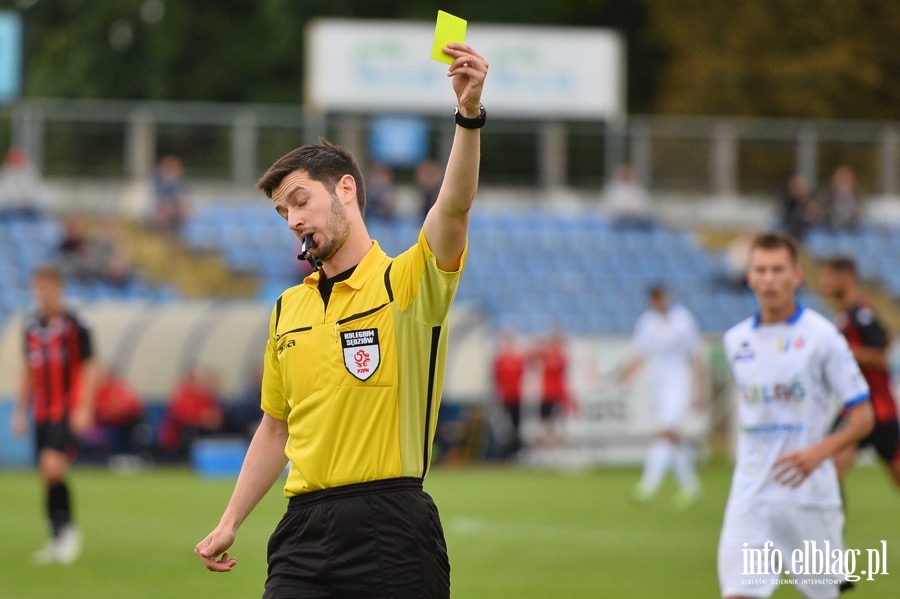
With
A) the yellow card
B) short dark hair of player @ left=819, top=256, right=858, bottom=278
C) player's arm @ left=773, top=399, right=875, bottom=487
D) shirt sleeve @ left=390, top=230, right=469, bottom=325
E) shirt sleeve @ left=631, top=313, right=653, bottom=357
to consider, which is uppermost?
the yellow card

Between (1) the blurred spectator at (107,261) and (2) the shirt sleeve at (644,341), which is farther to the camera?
(1) the blurred spectator at (107,261)

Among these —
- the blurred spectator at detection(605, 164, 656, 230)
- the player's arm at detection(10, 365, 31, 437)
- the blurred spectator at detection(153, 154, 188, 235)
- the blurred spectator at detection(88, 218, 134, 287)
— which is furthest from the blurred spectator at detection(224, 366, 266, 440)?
the player's arm at detection(10, 365, 31, 437)

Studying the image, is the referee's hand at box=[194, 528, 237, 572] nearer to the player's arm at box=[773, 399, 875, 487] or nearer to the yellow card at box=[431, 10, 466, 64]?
the yellow card at box=[431, 10, 466, 64]

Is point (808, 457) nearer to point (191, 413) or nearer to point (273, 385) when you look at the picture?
point (273, 385)

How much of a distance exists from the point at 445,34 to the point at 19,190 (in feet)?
89.0

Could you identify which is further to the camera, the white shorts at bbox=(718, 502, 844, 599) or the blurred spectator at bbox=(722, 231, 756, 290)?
the blurred spectator at bbox=(722, 231, 756, 290)

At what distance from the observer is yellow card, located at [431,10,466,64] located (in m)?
4.94

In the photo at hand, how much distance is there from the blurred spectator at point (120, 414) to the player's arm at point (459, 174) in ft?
69.8

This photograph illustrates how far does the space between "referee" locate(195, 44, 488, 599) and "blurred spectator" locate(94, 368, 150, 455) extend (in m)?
20.8

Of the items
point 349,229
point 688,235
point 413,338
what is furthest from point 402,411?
point 688,235

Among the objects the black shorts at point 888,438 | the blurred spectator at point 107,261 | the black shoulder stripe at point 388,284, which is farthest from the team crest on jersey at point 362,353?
the blurred spectator at point 107,261

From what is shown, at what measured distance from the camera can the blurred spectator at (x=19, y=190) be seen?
3023cm

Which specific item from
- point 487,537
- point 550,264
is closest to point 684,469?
point 487,537

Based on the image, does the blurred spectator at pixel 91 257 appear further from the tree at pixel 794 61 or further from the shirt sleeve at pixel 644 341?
the tree at pixel 794 61
